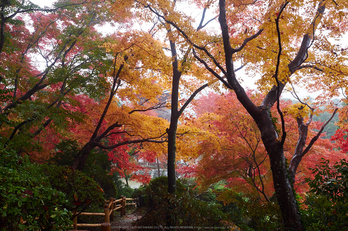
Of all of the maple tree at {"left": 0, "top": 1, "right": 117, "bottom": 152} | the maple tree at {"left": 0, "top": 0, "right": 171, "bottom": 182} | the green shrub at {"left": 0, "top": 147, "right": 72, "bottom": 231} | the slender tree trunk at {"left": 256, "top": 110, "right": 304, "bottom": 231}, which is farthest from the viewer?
the maple tree at {"left": 0, "top": 0, "right": 171, "bottom": 182}

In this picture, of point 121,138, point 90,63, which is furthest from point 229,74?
point 121,138

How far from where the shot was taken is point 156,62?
668 centimetres

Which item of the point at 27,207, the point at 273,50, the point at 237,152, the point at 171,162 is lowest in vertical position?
the point at 27,207

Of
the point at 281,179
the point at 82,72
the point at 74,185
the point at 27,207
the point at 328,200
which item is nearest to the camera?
the point at 27,207

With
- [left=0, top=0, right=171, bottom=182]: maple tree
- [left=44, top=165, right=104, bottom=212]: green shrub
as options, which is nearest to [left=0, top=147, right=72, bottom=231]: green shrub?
[left=44, top=165, right=104, bottom=212]: green shrub

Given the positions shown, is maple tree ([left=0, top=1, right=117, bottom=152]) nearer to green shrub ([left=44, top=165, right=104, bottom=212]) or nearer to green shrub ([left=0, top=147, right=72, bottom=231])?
green shrub ([left=44, top=165, right=104, bottom=212])

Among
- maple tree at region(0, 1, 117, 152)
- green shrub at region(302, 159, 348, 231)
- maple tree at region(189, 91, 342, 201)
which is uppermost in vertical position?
maple tree at region(0, 1, 117, 152)

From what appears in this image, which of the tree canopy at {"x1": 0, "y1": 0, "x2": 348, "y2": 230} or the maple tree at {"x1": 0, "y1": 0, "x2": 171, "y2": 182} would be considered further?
the maple tree at {"x1": 0, "y1": 0, "x2": 171, "y2": 182}

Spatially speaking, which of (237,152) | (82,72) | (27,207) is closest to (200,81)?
(237,152)

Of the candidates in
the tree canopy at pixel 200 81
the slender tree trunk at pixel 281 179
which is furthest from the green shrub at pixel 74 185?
the slender tree trunk at pixel 281 179

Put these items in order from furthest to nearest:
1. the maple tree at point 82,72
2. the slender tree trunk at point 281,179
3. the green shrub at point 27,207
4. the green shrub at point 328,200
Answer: the maple tree at point 82,72
the slender tree trunk at point 281,179
the green shrub at point 328,200
the green shrub at point 27,207

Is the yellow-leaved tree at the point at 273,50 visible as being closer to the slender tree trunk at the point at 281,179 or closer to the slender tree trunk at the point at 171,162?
the slender tree trunk at the point at 281,179

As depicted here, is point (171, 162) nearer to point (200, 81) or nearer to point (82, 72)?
point (200, 81)

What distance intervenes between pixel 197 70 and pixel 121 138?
5409 mm
